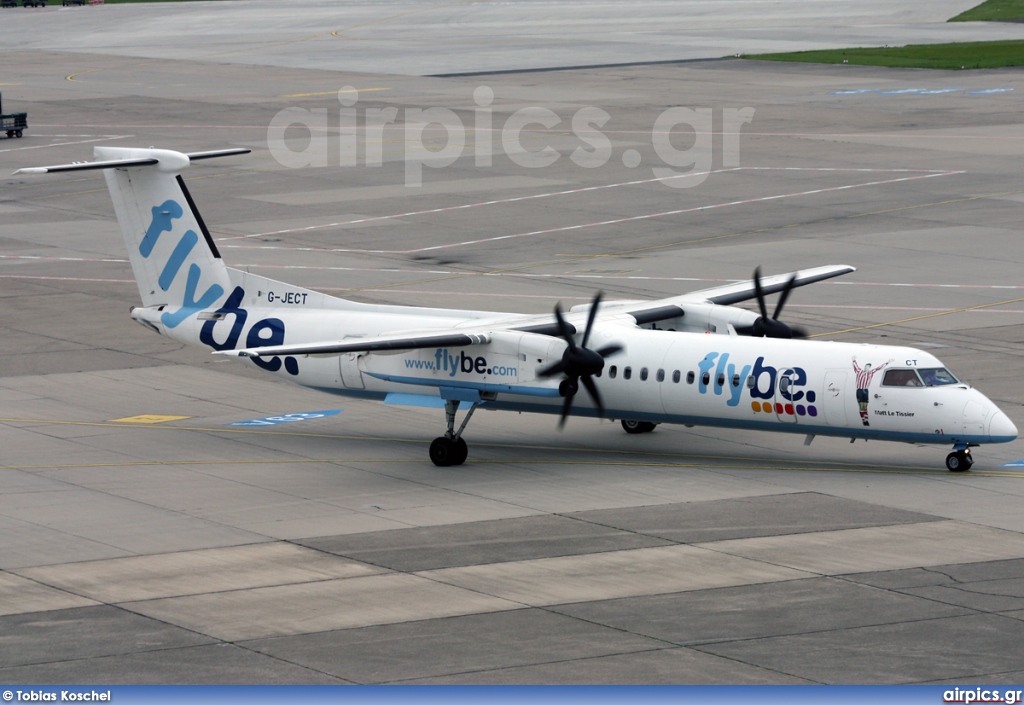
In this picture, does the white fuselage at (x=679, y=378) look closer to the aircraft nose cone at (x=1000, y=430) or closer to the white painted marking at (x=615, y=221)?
the aircraft nose cone at (x=1000, y=430)

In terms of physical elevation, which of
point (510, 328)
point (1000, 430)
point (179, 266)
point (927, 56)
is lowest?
point (1000, 430)

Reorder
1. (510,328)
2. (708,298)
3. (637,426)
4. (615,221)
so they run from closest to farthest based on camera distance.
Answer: (510,328)
(637,426)
(708,298)
(615,221)

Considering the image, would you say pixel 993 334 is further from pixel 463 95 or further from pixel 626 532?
pixel 463 95

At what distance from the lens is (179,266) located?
37.7 metres

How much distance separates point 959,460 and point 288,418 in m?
16.3

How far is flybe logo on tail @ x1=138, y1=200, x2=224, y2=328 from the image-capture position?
37562 mm

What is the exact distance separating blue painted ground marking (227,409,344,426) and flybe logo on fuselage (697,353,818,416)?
34.8 feet

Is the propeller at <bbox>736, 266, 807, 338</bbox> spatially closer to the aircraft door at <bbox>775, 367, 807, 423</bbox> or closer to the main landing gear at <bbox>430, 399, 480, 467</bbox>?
the aircraft door at <bbox>775, 367, 807, 423</bbox>

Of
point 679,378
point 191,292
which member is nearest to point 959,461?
point 679,378

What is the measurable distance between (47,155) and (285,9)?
310 ft

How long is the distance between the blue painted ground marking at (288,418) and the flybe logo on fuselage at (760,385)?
1062 cm

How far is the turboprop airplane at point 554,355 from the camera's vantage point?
31.7 meters

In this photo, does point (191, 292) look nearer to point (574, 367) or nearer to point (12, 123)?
point (574, 367)

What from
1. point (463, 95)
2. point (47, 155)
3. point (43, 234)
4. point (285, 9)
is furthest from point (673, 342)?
point (285, 9)
